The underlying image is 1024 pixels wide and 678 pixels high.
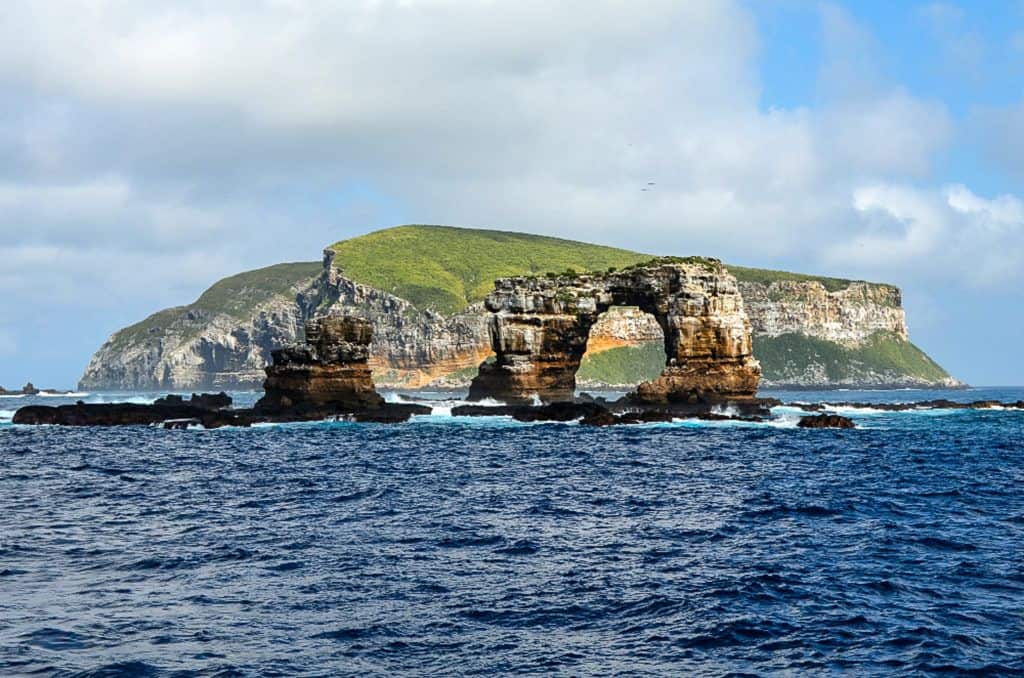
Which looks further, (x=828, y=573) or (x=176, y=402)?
(x=176, y=402)

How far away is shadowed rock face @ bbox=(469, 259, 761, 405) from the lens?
9738cm

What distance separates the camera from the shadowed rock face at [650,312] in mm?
97375

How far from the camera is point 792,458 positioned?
2136 inches

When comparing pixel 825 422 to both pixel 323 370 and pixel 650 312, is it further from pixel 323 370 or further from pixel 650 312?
pixel 323 370

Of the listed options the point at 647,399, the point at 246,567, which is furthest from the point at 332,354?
the point at 246,567

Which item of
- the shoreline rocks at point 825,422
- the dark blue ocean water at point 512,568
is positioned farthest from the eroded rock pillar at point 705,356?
the dark blue ocean water at point 512,568

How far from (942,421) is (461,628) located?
8150 cm

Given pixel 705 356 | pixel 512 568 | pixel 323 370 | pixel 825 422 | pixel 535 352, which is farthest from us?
pixel 535 352

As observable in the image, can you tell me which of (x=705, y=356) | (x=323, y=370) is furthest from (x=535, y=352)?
(x=323, y=370)

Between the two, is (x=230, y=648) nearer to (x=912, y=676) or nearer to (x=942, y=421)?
(x=912, y=676)

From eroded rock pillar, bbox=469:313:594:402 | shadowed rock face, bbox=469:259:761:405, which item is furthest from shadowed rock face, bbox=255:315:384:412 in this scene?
shadowed rock face, bbox=469:259:761:405

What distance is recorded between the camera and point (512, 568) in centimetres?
2570

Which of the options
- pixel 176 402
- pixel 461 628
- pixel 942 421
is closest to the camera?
pixel 461 628

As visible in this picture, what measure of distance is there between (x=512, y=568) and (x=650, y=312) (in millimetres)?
81691
